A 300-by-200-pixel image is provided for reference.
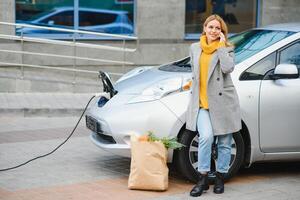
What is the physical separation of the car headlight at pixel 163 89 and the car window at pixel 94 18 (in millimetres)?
6549

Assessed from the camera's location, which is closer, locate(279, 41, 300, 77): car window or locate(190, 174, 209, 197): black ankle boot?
locate(190, 174, 209, 197): black ankle boot

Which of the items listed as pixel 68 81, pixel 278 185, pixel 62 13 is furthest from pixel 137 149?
pixel 62 13

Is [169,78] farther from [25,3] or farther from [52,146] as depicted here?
[25,3]

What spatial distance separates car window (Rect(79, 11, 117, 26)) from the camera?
512 inches

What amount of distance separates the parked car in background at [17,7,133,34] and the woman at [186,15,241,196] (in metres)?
7.07

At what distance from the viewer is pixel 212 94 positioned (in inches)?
238

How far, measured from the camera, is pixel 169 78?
6832mm

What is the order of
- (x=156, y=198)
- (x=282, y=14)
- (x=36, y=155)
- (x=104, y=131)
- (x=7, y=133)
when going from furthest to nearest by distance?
1. (x=282, y=14)
2. (x=7, y=133)
3. (x=36, y=155)
4. (x=104, y=131)
5. (x=156, y=198)

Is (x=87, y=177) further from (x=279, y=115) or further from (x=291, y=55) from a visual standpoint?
(x=291, y=55)

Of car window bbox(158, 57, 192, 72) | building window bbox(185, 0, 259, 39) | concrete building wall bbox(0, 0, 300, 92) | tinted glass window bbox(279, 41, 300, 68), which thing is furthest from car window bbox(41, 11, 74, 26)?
tinted glass window bbox(279, 41, 300, 68)

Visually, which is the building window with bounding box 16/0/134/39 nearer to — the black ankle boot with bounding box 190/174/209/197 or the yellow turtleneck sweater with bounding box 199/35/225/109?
the yellow turtleneck sweater with bounding box 199/35/225/109

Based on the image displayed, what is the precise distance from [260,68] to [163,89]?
3.44ft

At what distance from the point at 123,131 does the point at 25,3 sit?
6865 mm

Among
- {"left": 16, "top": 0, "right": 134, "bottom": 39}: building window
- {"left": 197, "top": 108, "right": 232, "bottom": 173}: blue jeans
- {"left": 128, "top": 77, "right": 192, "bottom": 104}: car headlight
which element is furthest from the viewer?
{"left": 16, "top": 0, "right": 134, "bottom": 39}: building window
